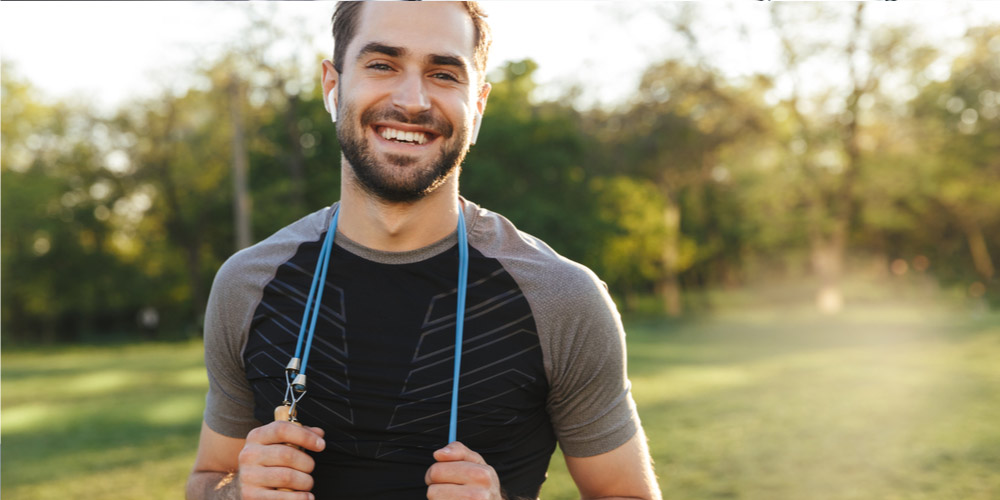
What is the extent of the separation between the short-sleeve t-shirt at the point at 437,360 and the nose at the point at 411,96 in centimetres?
30

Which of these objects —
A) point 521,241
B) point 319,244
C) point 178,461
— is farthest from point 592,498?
point 178,461

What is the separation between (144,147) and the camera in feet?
84.3

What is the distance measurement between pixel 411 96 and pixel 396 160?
0.39 feet

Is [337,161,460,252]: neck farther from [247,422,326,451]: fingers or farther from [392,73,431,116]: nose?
[247,422,326,451]: fingers

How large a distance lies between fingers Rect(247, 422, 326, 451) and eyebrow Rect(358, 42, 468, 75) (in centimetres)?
67

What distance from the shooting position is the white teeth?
142 cm

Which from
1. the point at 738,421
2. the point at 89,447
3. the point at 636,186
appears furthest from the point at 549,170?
the point at 89,447

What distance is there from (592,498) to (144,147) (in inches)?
1065

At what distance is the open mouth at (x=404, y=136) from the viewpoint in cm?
142

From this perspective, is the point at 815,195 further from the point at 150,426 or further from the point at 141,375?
the point at 150,426

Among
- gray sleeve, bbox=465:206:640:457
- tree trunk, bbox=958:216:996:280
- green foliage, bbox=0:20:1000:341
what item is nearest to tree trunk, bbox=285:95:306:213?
green foliage, bbox=0:20:1000:341

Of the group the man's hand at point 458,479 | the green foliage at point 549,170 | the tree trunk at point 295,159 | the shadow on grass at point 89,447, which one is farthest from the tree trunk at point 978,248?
the man's hand at point 458,479

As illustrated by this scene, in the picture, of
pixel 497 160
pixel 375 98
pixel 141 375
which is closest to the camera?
pixel 375 98

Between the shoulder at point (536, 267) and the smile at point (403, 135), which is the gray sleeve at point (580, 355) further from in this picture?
the smile at point (403, 135)
